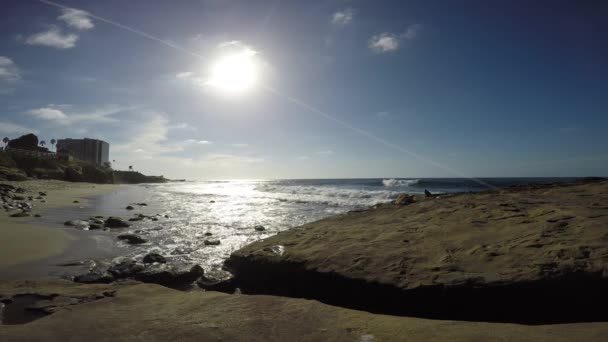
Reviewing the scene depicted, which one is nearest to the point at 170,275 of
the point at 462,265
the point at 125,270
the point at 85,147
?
the point at 125,270

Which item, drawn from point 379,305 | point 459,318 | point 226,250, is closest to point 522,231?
point 459,318

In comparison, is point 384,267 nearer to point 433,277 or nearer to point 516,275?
point 433,277

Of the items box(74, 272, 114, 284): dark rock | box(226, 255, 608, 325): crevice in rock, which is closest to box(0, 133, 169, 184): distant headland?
box(74, 272, 114, 284): dark rock

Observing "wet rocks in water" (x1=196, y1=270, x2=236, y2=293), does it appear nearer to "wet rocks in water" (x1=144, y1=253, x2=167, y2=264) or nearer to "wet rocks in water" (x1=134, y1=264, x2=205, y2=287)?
"wet rocks in water" (x1=134, y1=264, x2=205, y2=287)

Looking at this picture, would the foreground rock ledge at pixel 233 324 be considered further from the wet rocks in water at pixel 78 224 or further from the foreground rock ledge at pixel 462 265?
the wet rocks in water at pixel 78 224

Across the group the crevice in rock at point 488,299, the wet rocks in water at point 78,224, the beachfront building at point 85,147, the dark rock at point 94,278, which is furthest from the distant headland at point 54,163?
the crevice in rock at point 488,299

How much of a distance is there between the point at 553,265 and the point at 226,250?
19.4ft

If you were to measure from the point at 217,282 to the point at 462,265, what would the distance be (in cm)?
341

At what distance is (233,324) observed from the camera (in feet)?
8.40

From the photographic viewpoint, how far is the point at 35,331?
242 cm

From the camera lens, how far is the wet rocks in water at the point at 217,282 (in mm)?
4312

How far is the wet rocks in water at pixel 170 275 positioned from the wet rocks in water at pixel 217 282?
0.58 feet

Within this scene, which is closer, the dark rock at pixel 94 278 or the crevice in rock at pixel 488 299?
the crevice in rock at pixel 488 299

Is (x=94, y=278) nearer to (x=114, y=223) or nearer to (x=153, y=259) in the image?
(x=153, y=259)
